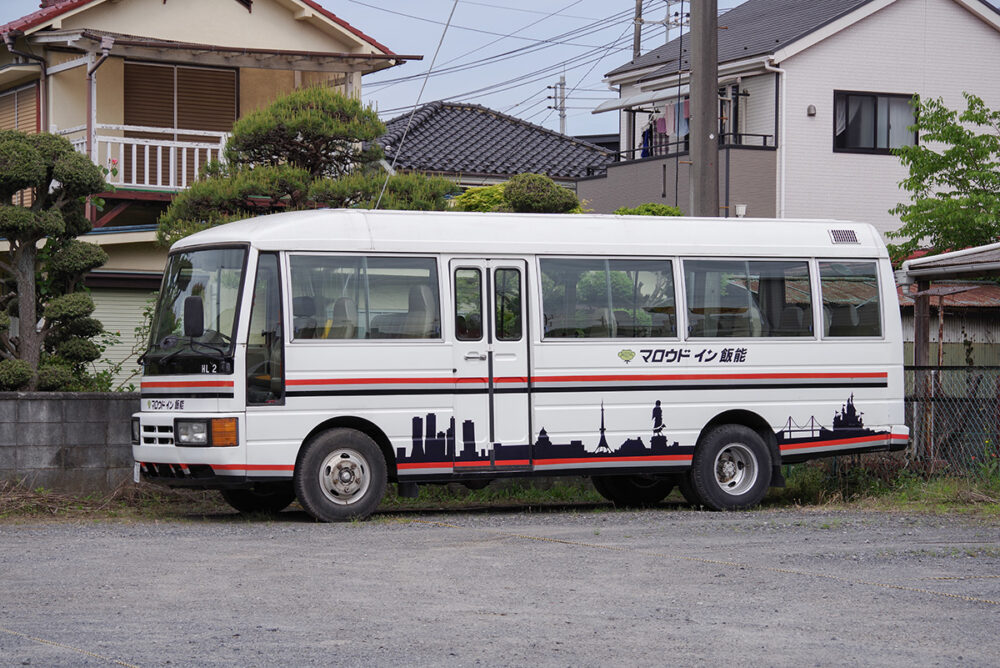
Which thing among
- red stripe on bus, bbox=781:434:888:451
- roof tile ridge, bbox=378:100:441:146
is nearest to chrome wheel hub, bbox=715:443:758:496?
red stripe on bus, bbox=781:434:888:451

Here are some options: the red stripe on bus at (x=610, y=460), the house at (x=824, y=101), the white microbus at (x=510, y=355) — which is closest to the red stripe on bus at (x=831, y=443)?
the white microbus at (x=510, y=355)

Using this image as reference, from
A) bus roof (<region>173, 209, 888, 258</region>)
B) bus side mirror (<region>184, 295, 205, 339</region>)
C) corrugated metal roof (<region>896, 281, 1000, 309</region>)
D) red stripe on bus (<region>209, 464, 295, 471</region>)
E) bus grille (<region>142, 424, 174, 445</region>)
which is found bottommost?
red stripe on bus (<region>209, 464, 295, 471</region>)

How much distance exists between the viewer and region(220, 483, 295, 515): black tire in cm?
1313

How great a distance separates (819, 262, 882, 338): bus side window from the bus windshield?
585cm

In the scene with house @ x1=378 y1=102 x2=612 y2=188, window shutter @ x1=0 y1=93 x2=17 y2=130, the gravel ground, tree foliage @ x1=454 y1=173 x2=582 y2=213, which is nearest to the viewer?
the gravel ground

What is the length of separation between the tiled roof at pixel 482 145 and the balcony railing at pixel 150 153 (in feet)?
32.0

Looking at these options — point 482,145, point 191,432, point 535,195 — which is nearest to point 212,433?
point 191,432

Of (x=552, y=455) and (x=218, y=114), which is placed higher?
(x=218, y=114)

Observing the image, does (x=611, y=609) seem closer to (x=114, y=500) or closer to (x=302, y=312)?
(x=302, y=312)

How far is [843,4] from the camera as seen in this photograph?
31562mm

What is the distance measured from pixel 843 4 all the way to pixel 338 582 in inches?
1026

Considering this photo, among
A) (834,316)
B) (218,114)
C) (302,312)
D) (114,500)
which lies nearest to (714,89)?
(834,316)

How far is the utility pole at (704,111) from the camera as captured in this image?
15.7m

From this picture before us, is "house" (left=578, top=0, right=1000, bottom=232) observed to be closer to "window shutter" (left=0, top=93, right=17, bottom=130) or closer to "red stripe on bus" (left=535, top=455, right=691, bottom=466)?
"window shutter" (left=0, top=93, right=17, bottom=130)
